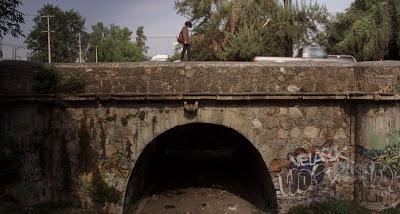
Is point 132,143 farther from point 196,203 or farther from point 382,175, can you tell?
point 382,175

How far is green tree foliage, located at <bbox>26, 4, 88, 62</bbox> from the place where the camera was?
48531 mm

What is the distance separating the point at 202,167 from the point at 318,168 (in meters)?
5.03

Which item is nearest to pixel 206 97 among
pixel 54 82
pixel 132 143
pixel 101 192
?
pixel 132 143

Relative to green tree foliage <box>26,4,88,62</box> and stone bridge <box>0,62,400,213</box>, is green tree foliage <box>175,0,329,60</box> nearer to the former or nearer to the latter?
stone bridge <box>0,62,400,213</box>

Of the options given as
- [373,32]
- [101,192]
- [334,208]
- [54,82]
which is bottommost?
[334,208]

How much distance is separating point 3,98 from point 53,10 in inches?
1925

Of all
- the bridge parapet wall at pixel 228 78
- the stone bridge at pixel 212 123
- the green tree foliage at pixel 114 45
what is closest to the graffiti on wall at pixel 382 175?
the stone bridge at pixel 212 123

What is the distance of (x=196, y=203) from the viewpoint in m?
10.7

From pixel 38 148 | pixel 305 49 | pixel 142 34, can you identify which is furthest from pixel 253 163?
pixel 142 34

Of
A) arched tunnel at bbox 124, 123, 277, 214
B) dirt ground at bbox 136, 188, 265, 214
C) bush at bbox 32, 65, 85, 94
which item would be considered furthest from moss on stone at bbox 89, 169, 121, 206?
bush at bbox 32, 65, 85, 94

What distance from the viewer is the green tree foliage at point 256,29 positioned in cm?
2283

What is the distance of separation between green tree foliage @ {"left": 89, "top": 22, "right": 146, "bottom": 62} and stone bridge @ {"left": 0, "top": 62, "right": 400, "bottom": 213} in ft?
158

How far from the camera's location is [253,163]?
11539mm

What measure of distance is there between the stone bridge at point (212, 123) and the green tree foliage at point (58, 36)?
4008cm
